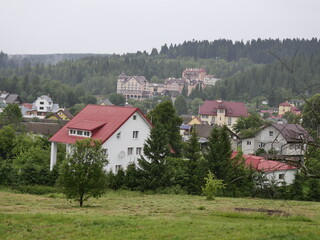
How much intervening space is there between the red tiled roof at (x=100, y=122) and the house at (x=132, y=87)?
15689 cm

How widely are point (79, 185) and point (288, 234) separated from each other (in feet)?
35.8

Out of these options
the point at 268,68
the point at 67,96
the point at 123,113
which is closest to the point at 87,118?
the point at 123,113

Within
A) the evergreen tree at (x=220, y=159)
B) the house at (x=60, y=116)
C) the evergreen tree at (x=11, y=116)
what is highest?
the house at (x=60, y=116)

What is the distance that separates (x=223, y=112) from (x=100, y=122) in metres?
59.2

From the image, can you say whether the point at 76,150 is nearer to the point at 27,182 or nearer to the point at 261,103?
the point at 27,182

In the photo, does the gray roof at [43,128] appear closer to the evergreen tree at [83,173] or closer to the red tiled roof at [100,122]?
the red tiled roof at [100,122]

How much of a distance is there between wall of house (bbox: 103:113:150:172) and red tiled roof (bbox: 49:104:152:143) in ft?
1.40

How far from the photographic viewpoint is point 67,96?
5157 inches

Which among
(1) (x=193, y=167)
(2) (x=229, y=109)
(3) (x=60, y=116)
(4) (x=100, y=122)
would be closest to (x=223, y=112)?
(2) (x=229, y=109)

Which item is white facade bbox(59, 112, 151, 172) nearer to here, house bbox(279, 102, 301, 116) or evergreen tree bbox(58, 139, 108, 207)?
house bbox(279, 102, 301, 116)

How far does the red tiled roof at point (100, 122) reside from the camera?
3450cm

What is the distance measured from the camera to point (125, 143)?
1388 inches

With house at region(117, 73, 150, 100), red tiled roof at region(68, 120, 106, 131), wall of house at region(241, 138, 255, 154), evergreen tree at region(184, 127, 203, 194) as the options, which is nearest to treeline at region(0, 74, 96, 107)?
house at region(117, 73, 150, 100)

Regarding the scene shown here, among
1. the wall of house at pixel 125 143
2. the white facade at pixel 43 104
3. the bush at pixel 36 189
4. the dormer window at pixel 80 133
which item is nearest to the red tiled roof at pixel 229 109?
the white facade at pixel 43 104
